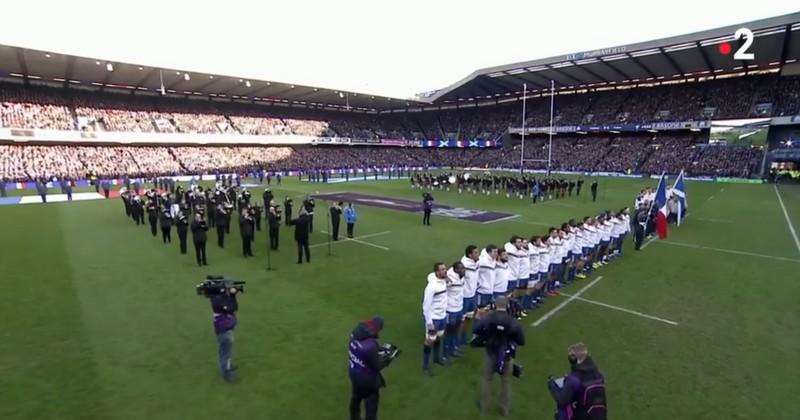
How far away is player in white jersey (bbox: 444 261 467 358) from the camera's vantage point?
21.9 feet

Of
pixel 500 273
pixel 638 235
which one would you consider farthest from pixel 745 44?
pixel 500 273

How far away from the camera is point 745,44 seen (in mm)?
39625

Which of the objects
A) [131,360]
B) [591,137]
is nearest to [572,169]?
[591,137]

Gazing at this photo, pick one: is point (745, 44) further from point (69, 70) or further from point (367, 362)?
point (69, 70)

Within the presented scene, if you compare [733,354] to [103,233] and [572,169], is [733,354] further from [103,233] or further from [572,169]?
[572,169]

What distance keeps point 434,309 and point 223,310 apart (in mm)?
3223

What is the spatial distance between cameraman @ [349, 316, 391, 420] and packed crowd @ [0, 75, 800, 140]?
55780 millimetres

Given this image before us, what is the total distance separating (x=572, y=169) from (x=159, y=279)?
57.5m

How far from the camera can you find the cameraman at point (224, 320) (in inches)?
241

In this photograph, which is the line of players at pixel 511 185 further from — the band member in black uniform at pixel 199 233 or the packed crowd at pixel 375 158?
the packed crowd at pixel 375 158

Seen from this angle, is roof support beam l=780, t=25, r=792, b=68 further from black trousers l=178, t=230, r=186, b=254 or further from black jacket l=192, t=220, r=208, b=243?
black trousers l=178, t=230, r=186, b=254

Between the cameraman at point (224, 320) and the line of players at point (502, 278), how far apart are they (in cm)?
300

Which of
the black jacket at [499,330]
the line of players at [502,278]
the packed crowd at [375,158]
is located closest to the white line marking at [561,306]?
the line of players at [502,278]

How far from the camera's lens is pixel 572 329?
852 cm
